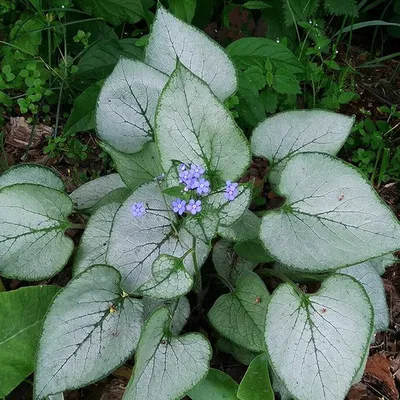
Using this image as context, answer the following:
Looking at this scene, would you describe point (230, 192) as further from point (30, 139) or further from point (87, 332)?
point (30, 139)

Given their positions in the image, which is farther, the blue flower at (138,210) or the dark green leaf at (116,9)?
the dark green leaf at (116,9)

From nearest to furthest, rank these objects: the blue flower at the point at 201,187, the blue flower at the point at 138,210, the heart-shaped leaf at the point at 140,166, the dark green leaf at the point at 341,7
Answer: the blue flower at the point at 201,187, the blue flower at the point at 138,210, the heart-shaped leaf at the point at 140,166, the dark green leaf at the point at 341,7

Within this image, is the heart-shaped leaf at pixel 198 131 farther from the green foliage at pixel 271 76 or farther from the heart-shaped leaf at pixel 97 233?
the green foliage at pixel 271 76

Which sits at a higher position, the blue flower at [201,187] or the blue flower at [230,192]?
the blue flower at [201,187]

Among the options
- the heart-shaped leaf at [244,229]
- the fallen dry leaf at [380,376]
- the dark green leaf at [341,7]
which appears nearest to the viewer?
the heart-shaped leaf at [244,229]

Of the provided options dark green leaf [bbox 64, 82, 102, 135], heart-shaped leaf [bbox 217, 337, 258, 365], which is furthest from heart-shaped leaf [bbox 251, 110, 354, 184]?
dark green leaf [bbox 64, 82, 102, 135]

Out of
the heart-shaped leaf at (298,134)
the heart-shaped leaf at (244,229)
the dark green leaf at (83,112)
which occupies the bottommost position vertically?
the dark green leaf at (83,112)

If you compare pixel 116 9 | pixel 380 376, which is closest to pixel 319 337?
pixel 380 376

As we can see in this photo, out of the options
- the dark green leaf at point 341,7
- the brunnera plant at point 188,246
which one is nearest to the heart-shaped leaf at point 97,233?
the brunnera plant at point 188,246
